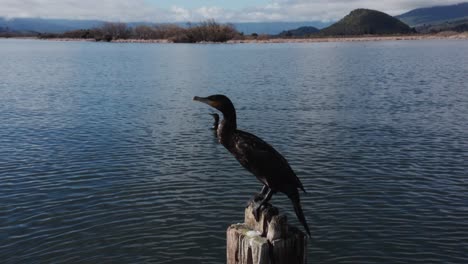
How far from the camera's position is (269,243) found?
531cm

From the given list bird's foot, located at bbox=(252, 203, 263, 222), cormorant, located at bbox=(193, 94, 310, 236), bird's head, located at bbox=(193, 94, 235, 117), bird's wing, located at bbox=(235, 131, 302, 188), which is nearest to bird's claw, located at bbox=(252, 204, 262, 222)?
bird's foot, located at bbox=(252, 203, 263, 222)

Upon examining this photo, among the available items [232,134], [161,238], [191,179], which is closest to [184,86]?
[191,179]

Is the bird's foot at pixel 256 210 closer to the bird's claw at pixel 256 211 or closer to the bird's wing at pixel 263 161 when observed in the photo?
the bird's claw at pixel 256 211

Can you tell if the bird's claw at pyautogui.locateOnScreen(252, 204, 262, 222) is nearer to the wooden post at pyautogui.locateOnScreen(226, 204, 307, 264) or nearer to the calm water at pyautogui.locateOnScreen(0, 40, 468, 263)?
the wooden post at pyautogui.locateOnScreen(226, 204, 307, 264)

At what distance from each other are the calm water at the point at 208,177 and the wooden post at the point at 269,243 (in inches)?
230

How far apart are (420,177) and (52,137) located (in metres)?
16.1

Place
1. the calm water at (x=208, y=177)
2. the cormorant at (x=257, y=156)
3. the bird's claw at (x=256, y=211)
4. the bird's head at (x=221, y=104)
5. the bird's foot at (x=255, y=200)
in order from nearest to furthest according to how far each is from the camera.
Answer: the bird's claw at (x=256, y=211) → the bird's foot at (x=255, y=200) → the bird's head at (x=221, y=104) → the cormorant at (x=257, y=156) → the calm water at (x=208, y=177)

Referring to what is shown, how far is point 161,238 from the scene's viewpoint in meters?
12.1

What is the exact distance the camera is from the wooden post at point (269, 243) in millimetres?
5281

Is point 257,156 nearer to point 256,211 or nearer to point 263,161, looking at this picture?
point 263,161

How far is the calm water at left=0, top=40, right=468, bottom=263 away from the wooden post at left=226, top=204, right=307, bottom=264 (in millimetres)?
5833

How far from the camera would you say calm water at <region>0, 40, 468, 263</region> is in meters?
11.8

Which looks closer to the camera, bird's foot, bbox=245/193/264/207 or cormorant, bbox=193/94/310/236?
bird's foot, bbox=245/193/264/207

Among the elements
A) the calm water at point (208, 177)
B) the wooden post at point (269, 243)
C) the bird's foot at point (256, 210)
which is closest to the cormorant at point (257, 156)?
the bird's foot at point (256, 210)
